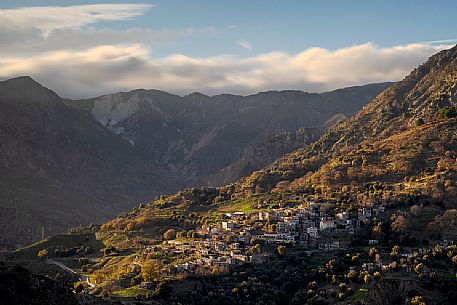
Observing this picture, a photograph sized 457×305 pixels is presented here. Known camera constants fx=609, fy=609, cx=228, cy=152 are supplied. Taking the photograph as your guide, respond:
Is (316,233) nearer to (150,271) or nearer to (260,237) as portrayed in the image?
(260,237)

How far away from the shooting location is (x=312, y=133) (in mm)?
191375

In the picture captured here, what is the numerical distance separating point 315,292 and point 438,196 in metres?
29.7

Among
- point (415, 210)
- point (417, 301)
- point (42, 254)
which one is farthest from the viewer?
point (42, 254)

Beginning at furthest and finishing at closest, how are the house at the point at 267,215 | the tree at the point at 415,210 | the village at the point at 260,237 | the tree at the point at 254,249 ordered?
the house at the point at 267,215 < the tree at the point at 415,210 < the tree at the point at 254,249 < the village at the point at 260,237

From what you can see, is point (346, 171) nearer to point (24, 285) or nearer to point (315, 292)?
point (315, 292)

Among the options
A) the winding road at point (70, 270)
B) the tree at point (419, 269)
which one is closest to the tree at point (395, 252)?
the tree at point (419, 269)

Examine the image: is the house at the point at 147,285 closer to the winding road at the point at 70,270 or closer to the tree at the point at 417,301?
the winding road at the point at 70,270

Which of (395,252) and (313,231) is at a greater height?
(313,231)

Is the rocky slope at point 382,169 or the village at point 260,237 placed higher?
the rocky slope at point 382,169

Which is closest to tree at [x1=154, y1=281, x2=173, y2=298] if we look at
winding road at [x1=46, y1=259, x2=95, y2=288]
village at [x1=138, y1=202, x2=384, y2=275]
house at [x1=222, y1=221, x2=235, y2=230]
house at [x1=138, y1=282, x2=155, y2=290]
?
house at [x1=138, y1=282, x2=155, y2=290]

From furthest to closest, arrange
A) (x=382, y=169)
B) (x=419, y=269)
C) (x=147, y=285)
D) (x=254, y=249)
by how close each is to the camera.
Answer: (x=382, y=169) < (x=254, y=249) < (x=147, y=285) < (x=419, y=269)

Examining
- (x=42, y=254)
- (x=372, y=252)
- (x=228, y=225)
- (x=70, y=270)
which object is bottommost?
(x=70, y=270)

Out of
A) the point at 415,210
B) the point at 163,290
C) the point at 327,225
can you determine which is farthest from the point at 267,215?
the point at 163,290

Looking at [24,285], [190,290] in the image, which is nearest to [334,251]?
[190,290]
